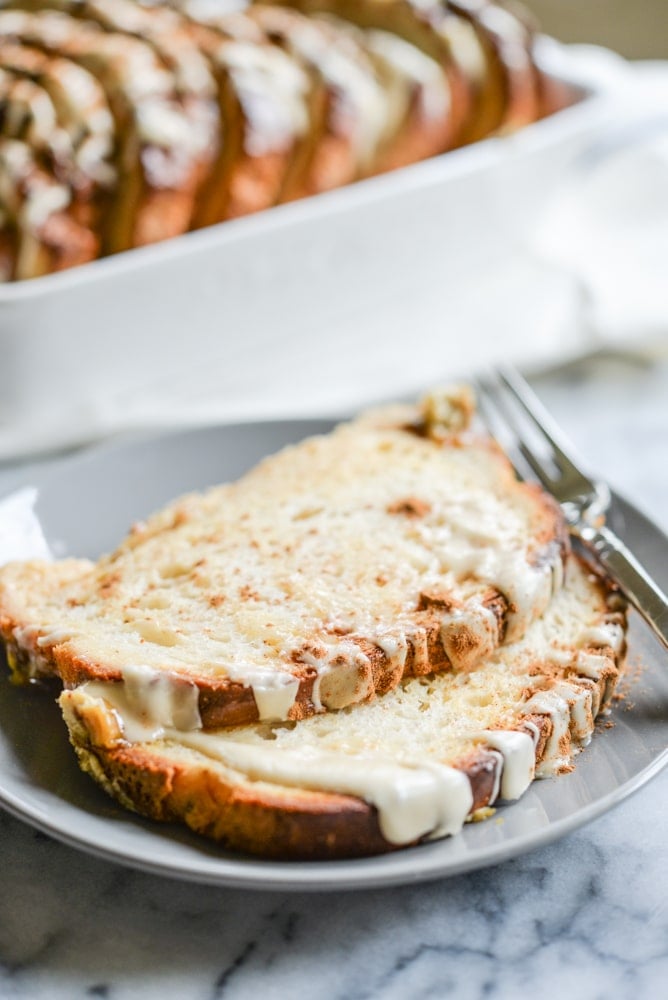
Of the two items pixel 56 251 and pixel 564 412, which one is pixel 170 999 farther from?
pixel 564 412

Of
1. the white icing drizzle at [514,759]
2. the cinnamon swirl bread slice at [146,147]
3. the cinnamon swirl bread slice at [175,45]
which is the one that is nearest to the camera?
the white icing drizzle at [514,759]

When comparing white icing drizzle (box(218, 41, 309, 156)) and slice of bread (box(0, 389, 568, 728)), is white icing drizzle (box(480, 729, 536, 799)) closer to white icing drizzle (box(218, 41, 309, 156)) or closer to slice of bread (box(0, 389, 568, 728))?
slice of bread (box(0, 389, 568, 728))

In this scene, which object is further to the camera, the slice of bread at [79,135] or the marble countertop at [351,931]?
the slice of bread at [79,135]

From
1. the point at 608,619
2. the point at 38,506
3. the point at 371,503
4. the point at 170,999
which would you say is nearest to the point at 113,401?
the point at 38,506

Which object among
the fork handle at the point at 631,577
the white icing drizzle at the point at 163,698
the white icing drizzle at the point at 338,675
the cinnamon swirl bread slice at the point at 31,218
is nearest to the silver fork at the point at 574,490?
the fork handle at the point at 631,577

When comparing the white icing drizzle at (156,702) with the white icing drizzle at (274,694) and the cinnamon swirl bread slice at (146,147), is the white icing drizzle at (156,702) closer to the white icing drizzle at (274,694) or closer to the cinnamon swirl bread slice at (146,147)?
the white icing drizzle at (274,694)
